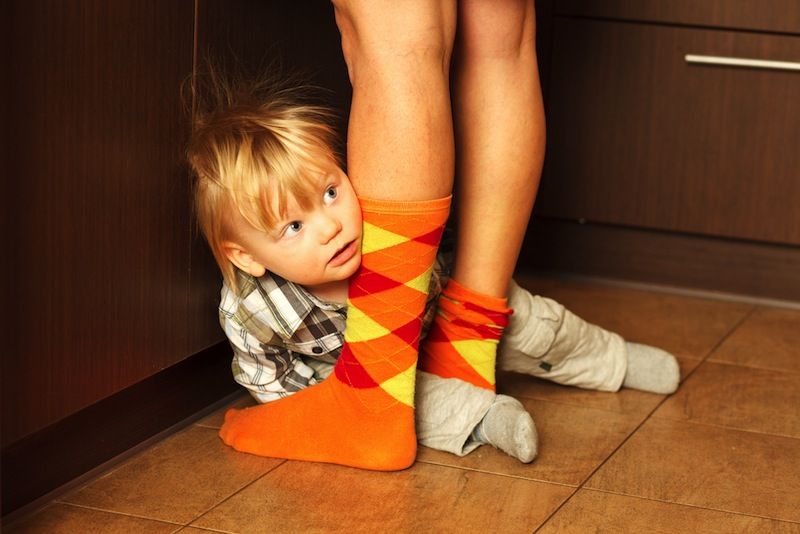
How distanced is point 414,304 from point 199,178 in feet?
0.92

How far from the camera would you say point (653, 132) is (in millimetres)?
2146

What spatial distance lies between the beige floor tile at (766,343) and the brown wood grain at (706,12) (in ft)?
1.66

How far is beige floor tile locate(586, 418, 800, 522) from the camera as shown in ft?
4.07

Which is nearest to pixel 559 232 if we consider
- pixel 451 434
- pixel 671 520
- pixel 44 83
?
pixel 451 434

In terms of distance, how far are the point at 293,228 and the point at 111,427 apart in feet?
0.98

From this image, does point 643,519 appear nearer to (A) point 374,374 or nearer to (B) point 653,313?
(A) point 374,374

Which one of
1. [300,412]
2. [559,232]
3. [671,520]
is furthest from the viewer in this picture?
[559,232]

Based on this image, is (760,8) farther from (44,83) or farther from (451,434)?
(44,83)

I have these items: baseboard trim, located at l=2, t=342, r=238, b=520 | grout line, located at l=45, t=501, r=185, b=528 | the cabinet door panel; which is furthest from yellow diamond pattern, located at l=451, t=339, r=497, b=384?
the cabinet door panel

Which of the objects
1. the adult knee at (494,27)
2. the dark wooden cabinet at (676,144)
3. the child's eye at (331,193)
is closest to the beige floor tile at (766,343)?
the dark wooden cabinet at (676,144)

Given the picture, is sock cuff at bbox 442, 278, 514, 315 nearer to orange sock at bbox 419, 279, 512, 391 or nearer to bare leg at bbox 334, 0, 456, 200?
orange sock at bbox 419, 279, 512, 391

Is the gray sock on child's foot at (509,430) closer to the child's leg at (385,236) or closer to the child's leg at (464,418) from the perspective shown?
the child's leg at (464,418)

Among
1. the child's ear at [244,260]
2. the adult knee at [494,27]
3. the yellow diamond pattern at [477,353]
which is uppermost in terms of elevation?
the adult knee at [494,27]

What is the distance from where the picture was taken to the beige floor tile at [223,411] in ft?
4.67
